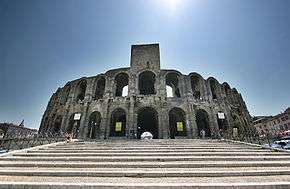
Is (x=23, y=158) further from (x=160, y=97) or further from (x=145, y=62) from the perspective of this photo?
(x=145, y=62)

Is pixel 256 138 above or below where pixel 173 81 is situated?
below

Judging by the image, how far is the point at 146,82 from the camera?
28297 mm

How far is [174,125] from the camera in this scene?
24875 millimetres

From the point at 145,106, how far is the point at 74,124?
9535 millimetres

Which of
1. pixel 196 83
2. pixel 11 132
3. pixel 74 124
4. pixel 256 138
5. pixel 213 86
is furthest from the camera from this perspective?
pixel 196 83

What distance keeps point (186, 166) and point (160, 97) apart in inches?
599

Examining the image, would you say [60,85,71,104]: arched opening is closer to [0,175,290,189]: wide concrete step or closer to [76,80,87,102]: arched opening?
[76,80,87,102]: arched opening

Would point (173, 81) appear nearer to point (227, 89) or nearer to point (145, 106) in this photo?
point (145, 106)

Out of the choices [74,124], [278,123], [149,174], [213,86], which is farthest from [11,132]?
[278,123]

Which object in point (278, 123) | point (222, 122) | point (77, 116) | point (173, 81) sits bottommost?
point (222, 122)

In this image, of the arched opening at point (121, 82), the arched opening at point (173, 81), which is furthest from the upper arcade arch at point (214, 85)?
the arched opening at point (121, 82)

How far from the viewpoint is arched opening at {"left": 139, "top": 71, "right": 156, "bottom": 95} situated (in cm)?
2507

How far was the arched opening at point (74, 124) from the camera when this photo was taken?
21609 mm

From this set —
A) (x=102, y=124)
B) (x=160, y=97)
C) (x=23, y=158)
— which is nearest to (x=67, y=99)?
(x=102, y=124)
